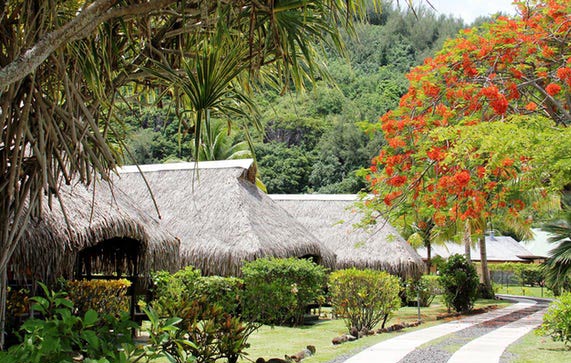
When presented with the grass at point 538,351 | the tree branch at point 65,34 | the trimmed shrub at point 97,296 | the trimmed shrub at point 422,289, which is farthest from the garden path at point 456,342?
the tree branch at point 65,34

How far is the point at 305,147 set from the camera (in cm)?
4222

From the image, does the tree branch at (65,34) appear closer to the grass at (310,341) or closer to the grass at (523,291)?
the grass at (310,341)

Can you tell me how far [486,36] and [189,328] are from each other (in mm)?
6072

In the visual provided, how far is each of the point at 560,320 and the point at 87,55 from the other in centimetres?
737

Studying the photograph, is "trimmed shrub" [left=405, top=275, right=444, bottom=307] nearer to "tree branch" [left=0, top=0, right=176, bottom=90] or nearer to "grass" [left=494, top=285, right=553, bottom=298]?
"grass" [left=494, top=285, right=553, bottom=298]

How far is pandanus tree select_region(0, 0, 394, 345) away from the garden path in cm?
477

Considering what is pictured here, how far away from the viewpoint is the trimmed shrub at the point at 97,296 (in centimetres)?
830

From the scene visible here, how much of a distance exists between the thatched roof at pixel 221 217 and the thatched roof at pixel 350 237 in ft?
6.43

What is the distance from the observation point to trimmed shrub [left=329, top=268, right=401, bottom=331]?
1119 cm

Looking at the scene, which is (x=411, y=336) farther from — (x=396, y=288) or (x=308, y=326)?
(x=308, y=326)

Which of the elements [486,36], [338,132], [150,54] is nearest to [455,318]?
[486,36]

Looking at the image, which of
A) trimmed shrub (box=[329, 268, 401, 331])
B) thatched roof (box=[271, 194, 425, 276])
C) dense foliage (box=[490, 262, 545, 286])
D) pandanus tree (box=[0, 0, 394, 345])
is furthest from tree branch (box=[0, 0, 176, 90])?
dense foliage (box=[490, 262, 545, 286])

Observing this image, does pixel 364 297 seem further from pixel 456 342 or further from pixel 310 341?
pixel 456 342

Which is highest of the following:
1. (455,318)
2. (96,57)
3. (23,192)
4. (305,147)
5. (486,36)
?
(305,147)
